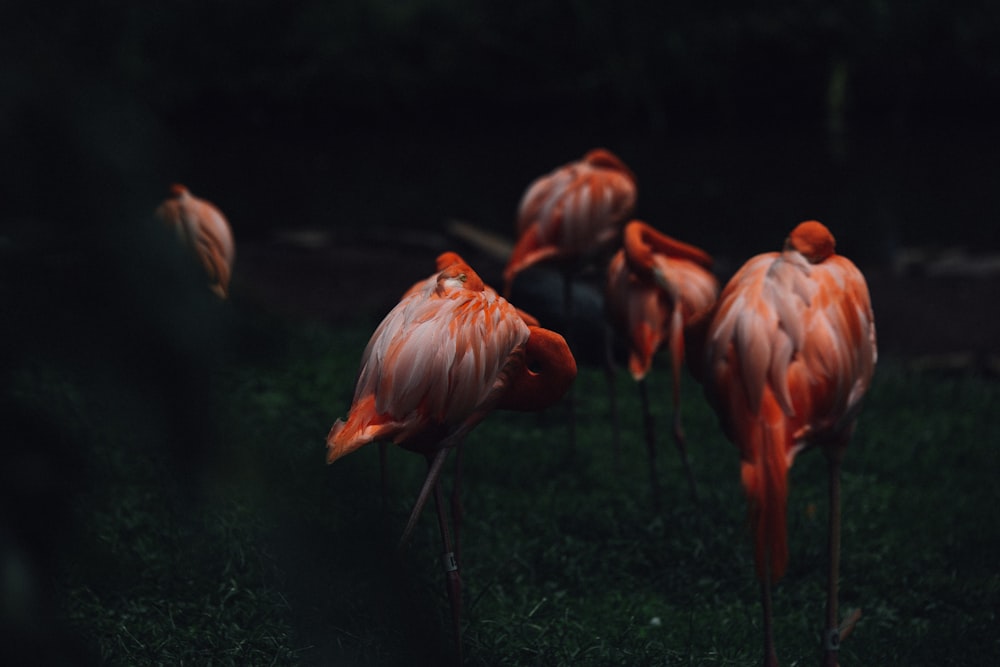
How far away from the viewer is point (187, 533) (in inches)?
18.2

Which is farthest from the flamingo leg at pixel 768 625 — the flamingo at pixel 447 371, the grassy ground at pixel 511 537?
the flamingo at pixel 447 371

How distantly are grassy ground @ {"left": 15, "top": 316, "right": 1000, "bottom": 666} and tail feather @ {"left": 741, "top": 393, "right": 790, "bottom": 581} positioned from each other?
54 cm

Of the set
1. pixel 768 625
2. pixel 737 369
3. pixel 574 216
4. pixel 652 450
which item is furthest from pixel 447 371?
pixel 574 216

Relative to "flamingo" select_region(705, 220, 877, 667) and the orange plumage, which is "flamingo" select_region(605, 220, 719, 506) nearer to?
the orange plumage

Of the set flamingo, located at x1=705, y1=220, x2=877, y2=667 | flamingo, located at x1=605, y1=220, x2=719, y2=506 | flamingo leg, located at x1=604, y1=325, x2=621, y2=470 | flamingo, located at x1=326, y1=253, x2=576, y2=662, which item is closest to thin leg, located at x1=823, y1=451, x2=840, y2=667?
flamingo, located at x1=705, y1=220, x2=877, y2=667

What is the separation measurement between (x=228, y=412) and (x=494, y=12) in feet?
39.6

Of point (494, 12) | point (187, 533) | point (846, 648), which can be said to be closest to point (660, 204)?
point (494, 12)

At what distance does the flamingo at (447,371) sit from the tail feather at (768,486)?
452 millimetres

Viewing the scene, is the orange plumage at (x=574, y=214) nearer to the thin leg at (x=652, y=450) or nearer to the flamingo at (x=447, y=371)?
the thin leg at (x=652, y=450)

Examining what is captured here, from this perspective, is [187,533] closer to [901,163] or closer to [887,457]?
[887,457]

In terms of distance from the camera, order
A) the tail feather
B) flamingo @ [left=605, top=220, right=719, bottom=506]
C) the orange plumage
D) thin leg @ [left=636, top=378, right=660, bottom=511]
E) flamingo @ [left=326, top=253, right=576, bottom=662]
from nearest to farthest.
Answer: the tail feather
flamingo @ [left=326, top=253, right=576, bottom=662]
flamingo @ [left=605, top=220, right=719, bottom=506]
thin leg @ [left=636, top=378, right=660, bottom=511]
the orange plumage

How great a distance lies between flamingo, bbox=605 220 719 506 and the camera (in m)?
3.20

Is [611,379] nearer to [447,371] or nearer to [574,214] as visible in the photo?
[574,214]

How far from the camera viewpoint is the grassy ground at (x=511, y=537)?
44cm
